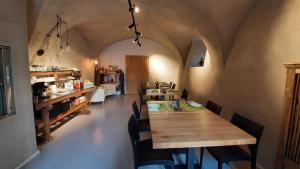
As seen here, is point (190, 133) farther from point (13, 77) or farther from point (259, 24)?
point (13, 77)

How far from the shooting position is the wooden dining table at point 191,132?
1.62 meters

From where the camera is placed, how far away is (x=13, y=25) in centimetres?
240

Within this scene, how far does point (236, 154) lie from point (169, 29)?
17.8ft

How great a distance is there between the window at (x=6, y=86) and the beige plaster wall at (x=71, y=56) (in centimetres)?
160

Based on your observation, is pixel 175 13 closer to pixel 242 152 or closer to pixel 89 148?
pixel 242 152

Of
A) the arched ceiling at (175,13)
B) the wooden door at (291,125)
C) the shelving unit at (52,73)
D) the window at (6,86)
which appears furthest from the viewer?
the shelving unit at (52,73)

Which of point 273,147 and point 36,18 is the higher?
point 36,18

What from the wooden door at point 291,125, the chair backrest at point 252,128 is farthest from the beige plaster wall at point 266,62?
the chair backrest at point 252,128

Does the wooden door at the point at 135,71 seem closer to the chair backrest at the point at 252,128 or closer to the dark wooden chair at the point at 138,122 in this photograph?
the dark wooden chair at the point at 138,122

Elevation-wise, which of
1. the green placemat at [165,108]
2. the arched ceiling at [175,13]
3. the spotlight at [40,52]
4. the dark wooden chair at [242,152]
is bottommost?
the dark wooden chair at [242,152]

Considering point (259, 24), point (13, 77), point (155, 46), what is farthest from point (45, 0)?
point (155, 46)

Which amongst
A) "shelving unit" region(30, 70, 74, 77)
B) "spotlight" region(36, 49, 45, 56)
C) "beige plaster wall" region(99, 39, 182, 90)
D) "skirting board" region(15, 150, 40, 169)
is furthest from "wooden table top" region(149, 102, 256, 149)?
"beige plaster wall" region(99, 39, 182, 90)

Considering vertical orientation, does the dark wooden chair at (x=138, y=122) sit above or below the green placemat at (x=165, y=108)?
below

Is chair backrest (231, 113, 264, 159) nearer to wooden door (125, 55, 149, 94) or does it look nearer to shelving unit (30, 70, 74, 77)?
shelving unit (30, 70, 74, 77)
